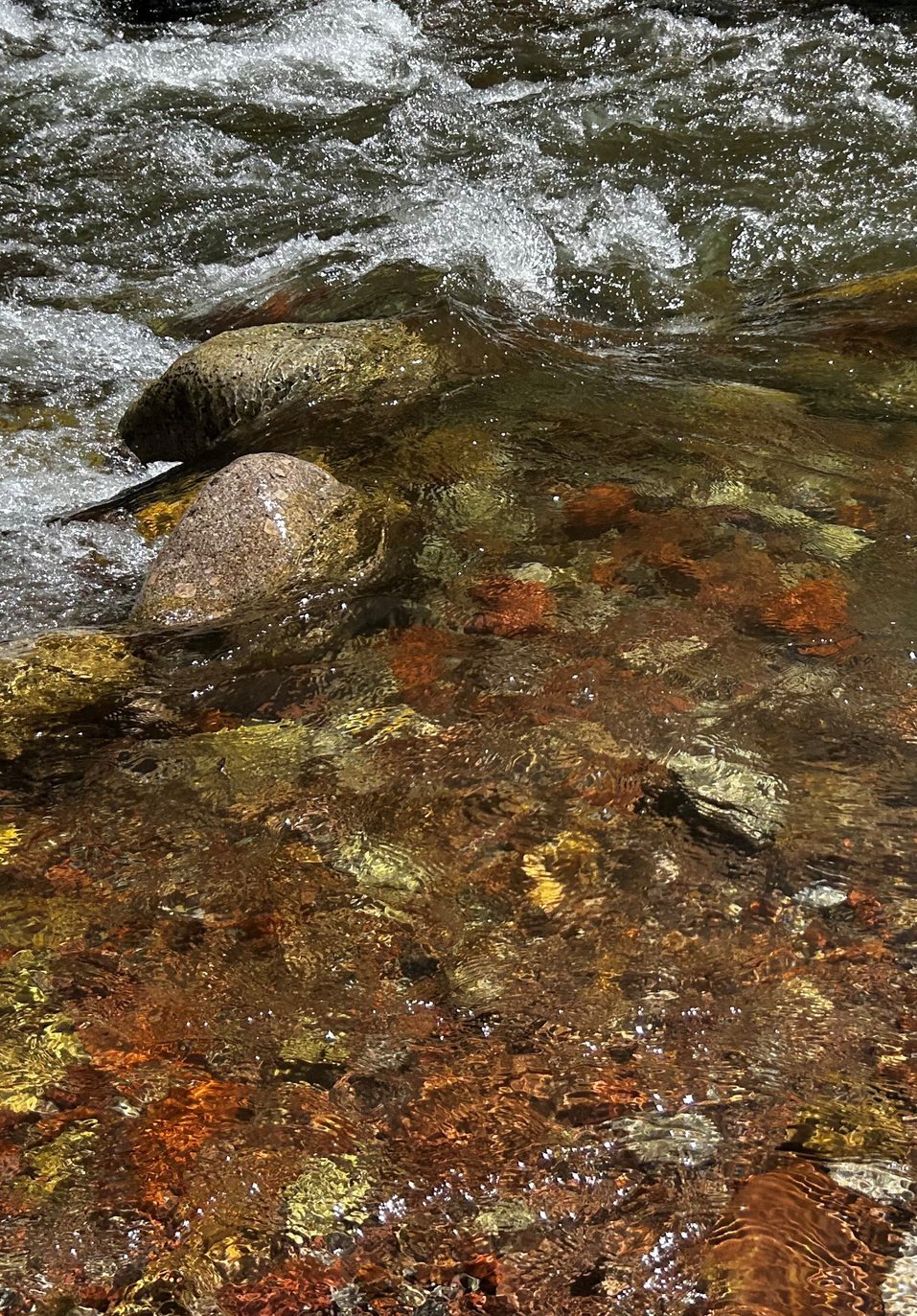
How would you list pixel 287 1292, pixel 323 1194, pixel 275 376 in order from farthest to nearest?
pixel 275 376 → pixel 323 1194 → pixel 287 1292

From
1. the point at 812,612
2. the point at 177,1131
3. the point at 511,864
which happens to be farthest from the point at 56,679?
the point at 812,612

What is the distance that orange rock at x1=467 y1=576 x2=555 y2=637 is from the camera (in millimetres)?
3510

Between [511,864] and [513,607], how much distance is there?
1.08m

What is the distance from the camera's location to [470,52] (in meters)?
9.55

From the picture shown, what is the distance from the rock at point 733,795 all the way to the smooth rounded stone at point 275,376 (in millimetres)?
2504

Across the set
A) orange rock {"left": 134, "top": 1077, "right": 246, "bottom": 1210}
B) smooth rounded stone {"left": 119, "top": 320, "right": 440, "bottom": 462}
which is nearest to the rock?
orange rock {"left": 134, "top": 1077, "right": 246, "bottom": 1210}

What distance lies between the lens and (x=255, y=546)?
3943 millimetres

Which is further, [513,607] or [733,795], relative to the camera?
[513,607]

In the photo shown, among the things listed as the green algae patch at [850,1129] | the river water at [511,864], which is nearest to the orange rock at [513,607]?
the river water at [511,864]

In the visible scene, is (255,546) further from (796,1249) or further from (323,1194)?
(796,1249)

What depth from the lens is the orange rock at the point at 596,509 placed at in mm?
3945

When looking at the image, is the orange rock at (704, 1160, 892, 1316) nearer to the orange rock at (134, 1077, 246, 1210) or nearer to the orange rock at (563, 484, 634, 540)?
the orange rock at (134, 1077, 246, 1210)

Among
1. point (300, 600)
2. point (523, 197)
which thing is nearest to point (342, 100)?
point (523, 197)

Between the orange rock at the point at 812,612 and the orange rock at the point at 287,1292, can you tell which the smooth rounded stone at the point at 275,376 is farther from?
the orange rock at the point at 287,1292
